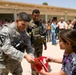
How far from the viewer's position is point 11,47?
3.25 m

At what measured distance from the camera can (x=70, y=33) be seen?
8.23 ft

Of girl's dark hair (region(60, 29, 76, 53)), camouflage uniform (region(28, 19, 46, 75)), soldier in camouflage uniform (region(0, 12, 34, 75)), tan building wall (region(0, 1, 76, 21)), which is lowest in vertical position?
tan building wall (region(0, 1, 76, 21))

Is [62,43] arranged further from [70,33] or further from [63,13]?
[63,13]

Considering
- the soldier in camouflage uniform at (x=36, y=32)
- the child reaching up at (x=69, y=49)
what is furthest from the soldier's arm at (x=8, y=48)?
the soldier in camouflage uniform at (x=36, y=32)

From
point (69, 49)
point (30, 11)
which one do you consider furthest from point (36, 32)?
point (30, 11)

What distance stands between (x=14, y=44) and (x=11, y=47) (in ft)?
1.06

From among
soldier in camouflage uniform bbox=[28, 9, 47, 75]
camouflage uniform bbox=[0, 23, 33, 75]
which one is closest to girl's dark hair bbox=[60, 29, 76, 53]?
camouflage uniform bbox=[0, 23, 33, 75]

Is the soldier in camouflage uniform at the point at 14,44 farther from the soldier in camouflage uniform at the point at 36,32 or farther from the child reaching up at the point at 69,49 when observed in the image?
the soldier in camouflage uniform at the point at 36,32

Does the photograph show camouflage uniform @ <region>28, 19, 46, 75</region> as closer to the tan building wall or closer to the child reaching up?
the child reaching up

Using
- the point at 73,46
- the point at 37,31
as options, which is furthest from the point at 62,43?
the point at 37,31

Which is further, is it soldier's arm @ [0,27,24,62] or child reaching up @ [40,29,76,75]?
soldier's arm @ [0,27,24,62]

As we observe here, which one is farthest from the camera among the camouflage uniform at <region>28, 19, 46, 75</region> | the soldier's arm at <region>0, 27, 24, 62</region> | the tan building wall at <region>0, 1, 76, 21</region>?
the tan building wall at <region>0, 1, 76, 21</region>

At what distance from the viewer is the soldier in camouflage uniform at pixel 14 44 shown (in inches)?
129

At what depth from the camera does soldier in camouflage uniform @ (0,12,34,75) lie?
3.27 metres
